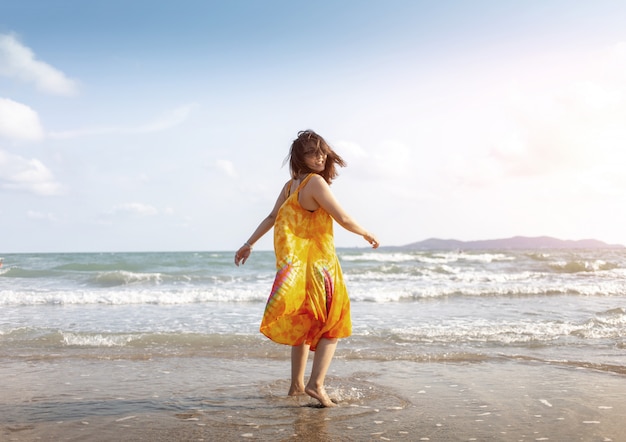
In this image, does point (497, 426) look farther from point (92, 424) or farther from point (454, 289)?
point (454, 289)

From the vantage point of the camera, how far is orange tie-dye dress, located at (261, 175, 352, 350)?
375cm

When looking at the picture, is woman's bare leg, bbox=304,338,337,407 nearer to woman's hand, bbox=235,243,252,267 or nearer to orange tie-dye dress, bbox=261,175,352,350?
orange tie-dye dress, bbox=261,175,352,350

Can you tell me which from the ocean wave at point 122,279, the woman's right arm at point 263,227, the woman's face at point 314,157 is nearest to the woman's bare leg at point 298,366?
the woman's right arm at point 263,227

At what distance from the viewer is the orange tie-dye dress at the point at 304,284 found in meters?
3.75

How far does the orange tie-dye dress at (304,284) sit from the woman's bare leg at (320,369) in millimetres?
59

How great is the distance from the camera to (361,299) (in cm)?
1261

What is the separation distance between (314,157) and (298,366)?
1543 mm

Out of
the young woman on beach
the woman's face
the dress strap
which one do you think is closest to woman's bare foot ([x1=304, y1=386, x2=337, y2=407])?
the young woman on beach

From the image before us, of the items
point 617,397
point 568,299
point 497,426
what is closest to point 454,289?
point 568,299

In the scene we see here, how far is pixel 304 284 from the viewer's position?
379 centimetres

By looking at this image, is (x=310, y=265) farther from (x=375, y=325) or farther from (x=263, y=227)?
(x=375, y=325)

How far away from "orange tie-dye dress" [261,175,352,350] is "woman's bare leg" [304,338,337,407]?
6 centimetres

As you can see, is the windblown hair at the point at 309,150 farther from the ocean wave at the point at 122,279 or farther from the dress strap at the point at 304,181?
the ocean wave at the point at 122,279

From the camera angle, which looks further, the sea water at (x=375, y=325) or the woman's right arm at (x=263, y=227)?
the sea water at (x=375, y=325)
